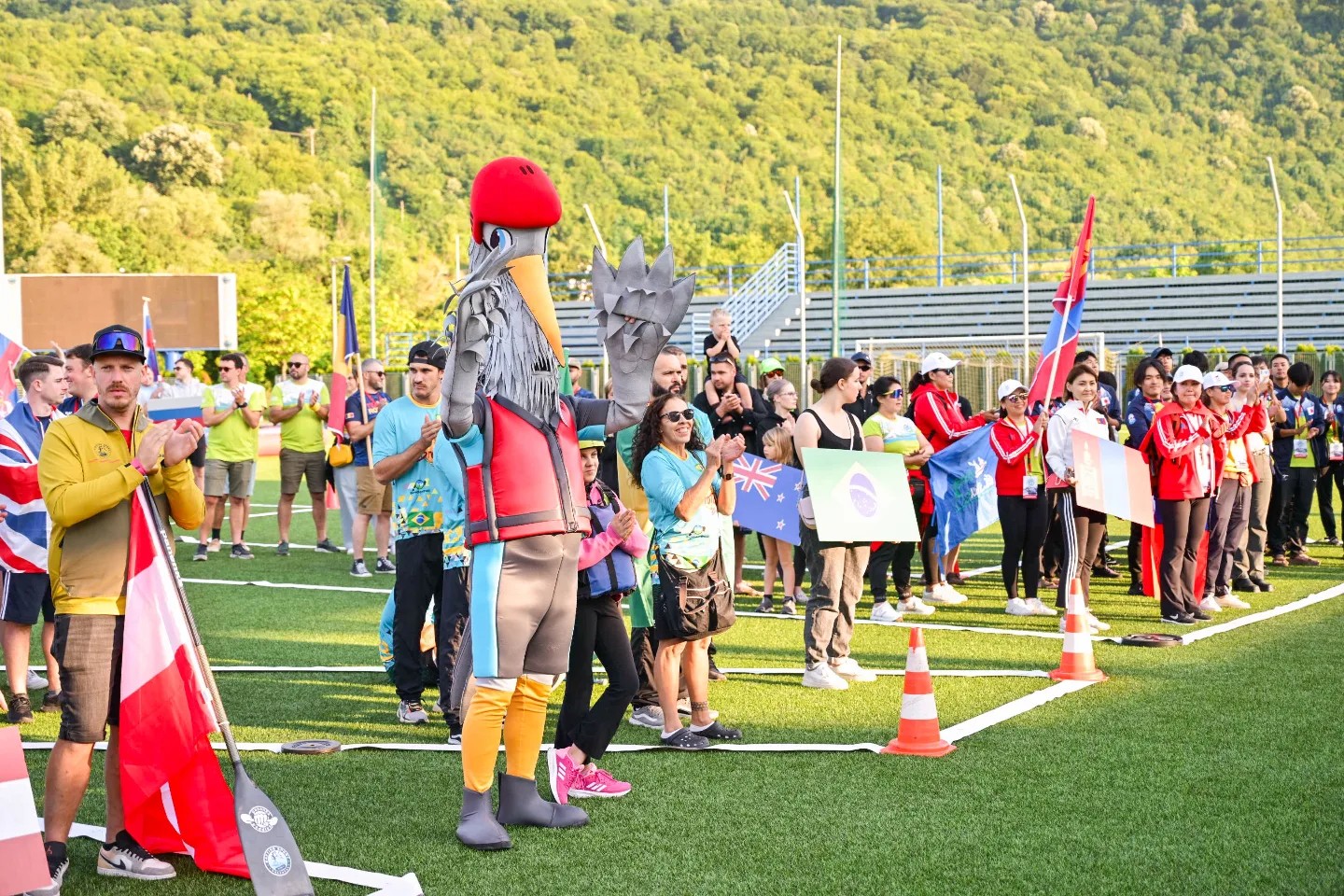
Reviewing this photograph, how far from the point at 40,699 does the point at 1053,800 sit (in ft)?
18.4

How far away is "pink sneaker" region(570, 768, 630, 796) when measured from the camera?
20.1 ft

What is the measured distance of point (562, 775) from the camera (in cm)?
598

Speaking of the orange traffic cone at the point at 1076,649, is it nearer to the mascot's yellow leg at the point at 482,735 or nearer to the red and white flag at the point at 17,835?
the mascot's yellow leg at the point at 482,735

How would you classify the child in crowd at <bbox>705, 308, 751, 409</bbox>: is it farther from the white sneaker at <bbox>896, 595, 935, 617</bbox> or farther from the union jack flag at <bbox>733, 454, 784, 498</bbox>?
the white sneaker at <bbox>896, 595, 935, 617</bbox>

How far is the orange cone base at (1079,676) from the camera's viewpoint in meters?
8.34

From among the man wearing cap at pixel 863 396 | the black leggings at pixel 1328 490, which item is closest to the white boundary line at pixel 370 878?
the man wearing cap at pixel 863 396

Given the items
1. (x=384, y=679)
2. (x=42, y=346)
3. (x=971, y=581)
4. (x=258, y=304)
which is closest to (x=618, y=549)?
(x=384, y=679)

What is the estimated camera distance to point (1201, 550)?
10.8 meters

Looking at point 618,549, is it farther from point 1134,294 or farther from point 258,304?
point 258,304

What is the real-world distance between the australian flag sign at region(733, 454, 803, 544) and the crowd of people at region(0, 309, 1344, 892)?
0.42 m

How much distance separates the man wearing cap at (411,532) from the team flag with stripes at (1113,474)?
4948 millimetres

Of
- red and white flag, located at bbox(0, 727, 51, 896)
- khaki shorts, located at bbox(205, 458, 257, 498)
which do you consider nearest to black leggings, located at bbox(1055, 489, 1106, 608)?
red and white flag, located at bbox(0, 727, 51, 896)

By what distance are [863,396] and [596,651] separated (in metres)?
7.93

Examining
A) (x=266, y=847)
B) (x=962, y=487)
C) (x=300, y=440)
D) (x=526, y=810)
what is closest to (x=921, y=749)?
(x=526, y=810)
